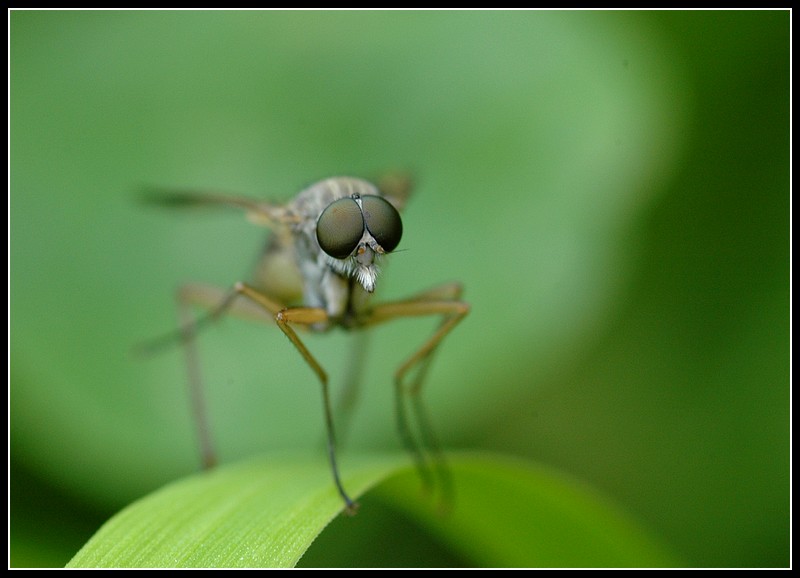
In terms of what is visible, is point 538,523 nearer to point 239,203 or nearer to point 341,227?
point 341,227

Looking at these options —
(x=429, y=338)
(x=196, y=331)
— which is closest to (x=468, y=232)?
(x=429, y=338)

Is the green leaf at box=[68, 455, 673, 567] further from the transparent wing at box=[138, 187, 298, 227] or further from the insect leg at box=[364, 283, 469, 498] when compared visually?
the transparent wing at box=[138, 187, 298, 227]

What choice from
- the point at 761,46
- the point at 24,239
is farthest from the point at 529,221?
the point at 24,239

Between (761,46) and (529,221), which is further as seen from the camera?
(761,46)

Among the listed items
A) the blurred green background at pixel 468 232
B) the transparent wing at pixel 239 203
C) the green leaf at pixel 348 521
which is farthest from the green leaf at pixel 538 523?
the transparent wing at pixel 239 203

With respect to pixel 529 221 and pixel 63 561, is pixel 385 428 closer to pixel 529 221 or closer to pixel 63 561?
pixel 529 221

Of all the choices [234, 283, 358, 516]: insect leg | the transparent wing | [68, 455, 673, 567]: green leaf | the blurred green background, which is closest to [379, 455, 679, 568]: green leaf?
[68, 455, 673, 567]: green leaf
